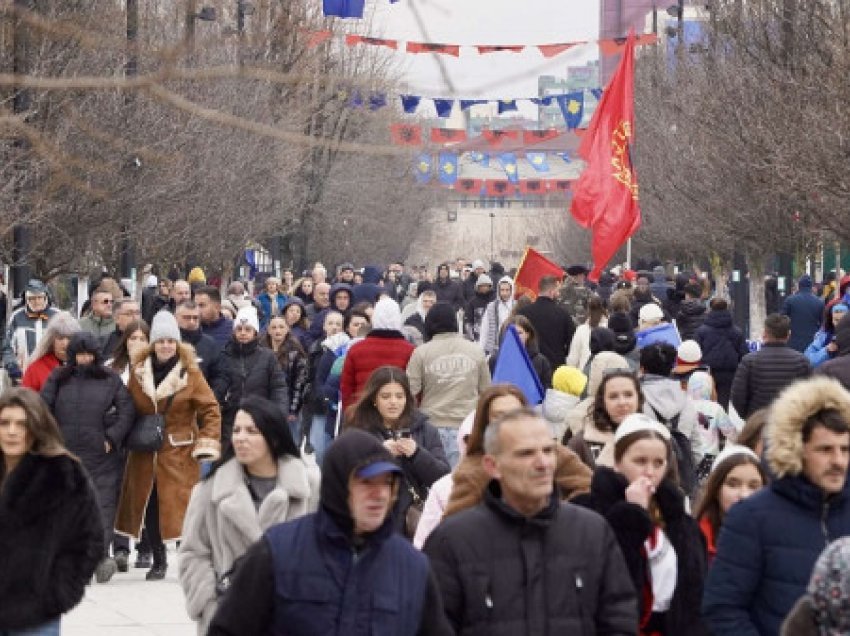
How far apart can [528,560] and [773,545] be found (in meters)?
0.85

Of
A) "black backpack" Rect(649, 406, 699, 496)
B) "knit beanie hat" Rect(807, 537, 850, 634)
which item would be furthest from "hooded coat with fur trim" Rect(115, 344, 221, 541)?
"knit beanie hat" Rect(807, 537, 850, 634)

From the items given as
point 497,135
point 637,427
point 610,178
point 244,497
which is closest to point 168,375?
point 497,135

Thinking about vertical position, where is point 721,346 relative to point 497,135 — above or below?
below

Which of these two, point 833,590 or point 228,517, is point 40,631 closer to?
point 228,517

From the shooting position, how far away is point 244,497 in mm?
7930

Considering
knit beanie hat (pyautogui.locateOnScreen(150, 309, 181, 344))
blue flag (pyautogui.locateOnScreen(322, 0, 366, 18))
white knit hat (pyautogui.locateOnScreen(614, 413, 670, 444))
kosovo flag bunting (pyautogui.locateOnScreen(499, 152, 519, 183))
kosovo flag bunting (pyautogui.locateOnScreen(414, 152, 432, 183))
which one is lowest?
white knit hat (pyautogui.locateOnScreen(614, 413, 670, 444))

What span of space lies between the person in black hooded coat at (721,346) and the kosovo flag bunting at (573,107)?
26.6 m

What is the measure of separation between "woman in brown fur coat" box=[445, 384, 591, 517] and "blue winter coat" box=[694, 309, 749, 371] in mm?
10535

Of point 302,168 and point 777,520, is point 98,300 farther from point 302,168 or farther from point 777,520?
point 302,168

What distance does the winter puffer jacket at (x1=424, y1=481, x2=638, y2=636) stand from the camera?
6191 millimetres

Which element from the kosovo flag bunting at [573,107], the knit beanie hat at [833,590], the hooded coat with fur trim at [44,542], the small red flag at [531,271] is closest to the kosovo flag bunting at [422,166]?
the small red flag at [531,271]

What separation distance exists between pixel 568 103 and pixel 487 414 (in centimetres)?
3796

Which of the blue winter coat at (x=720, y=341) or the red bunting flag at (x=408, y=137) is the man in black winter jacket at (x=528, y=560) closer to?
the red bunting flag at (x=408, y=137)

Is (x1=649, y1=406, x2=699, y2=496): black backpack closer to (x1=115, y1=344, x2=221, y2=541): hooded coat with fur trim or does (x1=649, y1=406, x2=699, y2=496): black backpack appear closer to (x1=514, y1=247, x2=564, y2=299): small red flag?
(x1=115, y1=344, x2=221, y2=541): hooded coat with fur trim
